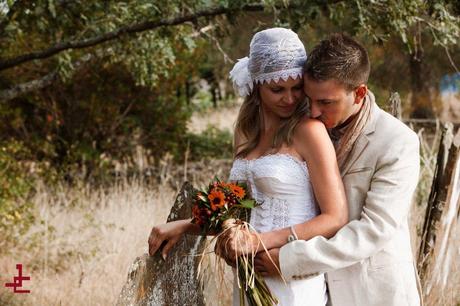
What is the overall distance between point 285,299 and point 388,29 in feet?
10.8

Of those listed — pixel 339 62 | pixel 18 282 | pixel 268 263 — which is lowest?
pixel 18 282

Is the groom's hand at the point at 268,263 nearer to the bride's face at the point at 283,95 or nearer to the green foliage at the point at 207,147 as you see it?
the bride's face at the point at 283,95

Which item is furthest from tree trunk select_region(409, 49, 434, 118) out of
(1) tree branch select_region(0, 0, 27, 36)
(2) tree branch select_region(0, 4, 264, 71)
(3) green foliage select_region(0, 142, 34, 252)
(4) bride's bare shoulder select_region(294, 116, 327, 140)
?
(4) bride's bare shoulder select_region(294, 116, 327, 140)

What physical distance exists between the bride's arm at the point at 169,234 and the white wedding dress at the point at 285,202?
14.2 inches

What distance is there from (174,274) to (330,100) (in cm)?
107

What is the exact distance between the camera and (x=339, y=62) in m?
2.79

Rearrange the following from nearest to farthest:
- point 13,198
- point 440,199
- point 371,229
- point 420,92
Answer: point 371,229 → point 440,199 → point 13,198 → point 420,92

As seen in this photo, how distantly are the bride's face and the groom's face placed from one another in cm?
7

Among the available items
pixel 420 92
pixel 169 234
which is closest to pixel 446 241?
pixel 169 234

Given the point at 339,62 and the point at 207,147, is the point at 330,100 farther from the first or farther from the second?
the point at 207,147

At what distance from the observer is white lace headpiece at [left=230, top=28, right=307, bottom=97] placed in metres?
2.92

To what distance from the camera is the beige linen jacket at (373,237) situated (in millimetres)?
2758

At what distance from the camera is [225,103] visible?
19.7 meters

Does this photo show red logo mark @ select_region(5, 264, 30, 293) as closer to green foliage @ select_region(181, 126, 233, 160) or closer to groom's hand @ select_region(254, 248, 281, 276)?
groom's hand @ select_region(254, 248, 281, 276)
